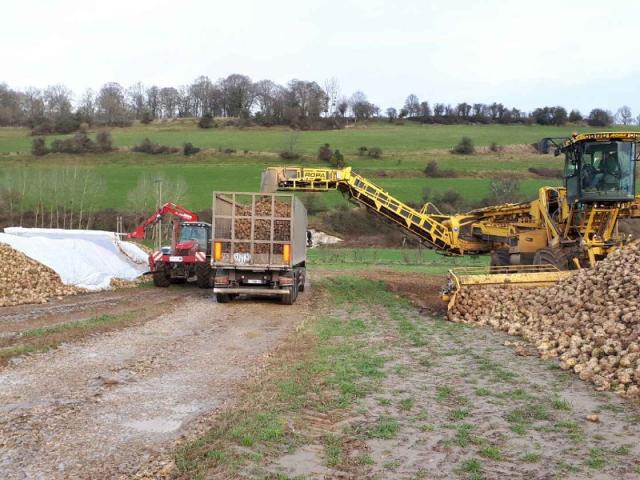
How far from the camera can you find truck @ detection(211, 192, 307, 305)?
17.0m

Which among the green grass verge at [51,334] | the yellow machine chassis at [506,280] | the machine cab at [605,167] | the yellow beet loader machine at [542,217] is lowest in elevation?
the green grass verge at [51,334]

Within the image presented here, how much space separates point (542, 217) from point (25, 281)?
49.2 feet

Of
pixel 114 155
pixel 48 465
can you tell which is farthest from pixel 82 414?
pixel 114 155

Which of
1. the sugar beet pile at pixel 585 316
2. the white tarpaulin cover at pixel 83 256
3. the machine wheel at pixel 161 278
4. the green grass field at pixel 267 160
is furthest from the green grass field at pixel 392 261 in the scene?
the sugar beet pile at pixel 585 316

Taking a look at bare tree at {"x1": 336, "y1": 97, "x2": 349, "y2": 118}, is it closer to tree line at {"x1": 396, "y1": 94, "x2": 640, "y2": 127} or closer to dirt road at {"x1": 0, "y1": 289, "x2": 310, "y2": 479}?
tree line at {"x1": 396, "y1": 94, "x2": 640, "y2": 127}

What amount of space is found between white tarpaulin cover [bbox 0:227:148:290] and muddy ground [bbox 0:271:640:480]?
8476 mm

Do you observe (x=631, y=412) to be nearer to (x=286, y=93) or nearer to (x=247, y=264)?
(x=247, y=264)

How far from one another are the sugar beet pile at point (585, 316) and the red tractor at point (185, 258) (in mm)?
9920

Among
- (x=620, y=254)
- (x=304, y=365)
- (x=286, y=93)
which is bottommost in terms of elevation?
(x=304, y=365)

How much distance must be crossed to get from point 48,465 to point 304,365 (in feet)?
15.1

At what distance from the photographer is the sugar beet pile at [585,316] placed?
29.5ft

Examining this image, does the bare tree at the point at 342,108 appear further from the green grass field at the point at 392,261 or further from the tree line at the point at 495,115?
the green grass field at the point at 392,261

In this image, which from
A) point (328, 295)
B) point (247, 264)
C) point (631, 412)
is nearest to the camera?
point (631, 412)

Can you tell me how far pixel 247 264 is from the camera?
55.7ft
